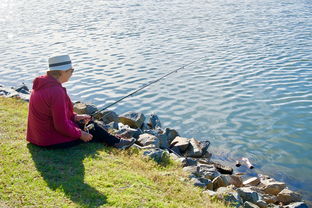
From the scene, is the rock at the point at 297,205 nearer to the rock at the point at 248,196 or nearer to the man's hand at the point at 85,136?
the rock at the point at 248,196

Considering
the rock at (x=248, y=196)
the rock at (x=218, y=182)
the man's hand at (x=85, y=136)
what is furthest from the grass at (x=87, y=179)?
the rock at (x=248, y=196)

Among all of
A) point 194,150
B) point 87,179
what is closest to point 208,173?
point 194,150

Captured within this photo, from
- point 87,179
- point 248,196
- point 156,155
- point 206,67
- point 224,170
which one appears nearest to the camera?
point 87,179

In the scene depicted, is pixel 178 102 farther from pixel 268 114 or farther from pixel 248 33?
pixel 248 33

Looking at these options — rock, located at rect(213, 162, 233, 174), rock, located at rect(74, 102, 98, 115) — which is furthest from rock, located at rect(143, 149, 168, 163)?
rock, located at rect(74, 102, 98, 115)

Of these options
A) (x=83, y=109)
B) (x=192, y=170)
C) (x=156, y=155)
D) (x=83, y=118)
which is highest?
(x=83, y=118)

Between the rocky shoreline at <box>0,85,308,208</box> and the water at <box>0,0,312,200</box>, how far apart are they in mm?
665

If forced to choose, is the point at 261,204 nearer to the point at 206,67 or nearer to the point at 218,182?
the point at 218,182

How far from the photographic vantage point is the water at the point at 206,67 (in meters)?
11.5

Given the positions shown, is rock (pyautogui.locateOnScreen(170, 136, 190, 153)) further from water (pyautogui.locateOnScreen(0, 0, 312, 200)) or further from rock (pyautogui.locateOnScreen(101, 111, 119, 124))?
rock (pyautogui.locateOnScreen(101, 111, 119, 124))

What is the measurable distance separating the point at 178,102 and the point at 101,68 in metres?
5.31

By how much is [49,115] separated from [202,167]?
3.68 metres

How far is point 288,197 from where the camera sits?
8.52m

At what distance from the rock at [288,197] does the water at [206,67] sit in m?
0.56
